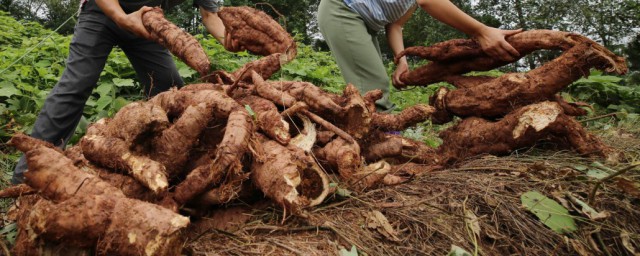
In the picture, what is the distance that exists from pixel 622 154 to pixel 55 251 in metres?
2.99

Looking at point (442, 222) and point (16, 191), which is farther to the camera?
point (442, 222)

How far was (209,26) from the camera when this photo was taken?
3480mm

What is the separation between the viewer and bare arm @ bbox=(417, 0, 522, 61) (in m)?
2.64

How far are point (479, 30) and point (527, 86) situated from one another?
465mm

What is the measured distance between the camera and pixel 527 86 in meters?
2.54

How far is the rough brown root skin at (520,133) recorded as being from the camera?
2402 millimetres

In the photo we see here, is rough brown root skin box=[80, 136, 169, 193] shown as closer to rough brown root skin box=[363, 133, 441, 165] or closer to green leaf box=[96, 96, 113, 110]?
rough brown root skin box=[363, 133, 441, 165]

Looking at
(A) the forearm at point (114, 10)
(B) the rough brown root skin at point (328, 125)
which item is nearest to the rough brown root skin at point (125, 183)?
(B) the rough brown root skin at point (328, 125)

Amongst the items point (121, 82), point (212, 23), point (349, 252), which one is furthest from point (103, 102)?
point (349, 252)

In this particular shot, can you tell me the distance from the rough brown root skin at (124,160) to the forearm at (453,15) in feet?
6.62

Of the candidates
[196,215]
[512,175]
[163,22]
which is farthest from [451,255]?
[163,22]

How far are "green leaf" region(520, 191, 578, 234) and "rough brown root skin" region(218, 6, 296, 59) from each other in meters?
1.52

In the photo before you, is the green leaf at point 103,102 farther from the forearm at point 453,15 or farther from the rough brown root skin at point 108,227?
the forearm at point 453,15

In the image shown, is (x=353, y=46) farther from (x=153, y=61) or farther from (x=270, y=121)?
(x=153, y=61)
